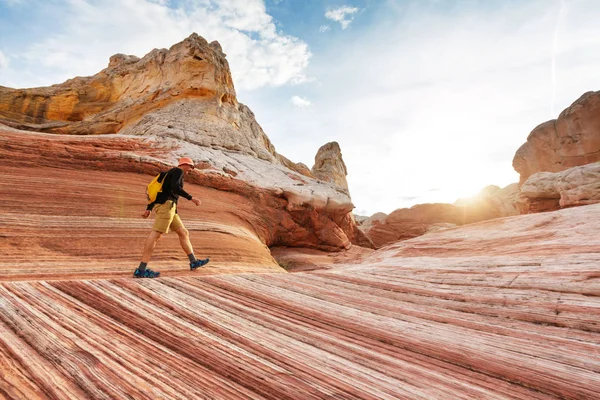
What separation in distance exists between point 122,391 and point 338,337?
1.89m

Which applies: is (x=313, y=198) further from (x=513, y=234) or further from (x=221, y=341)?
(x=221, y=341)

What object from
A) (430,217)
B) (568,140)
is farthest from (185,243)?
(568,140)

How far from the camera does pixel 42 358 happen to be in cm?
220

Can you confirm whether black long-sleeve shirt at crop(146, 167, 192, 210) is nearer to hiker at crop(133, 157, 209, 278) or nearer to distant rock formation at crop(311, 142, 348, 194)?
hiker at crop(133, 157, 209, 278)

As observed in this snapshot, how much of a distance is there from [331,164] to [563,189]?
24.1 metres

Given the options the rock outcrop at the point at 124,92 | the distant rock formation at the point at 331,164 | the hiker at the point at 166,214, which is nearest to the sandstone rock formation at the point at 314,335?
the hiker at the point at 166,214

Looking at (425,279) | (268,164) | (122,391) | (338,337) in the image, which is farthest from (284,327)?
(268,164)

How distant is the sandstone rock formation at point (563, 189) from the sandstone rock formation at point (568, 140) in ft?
56.5

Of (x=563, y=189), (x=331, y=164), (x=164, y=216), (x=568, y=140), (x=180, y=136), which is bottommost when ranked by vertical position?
(x=164, y=216)

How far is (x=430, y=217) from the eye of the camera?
31.1 metres

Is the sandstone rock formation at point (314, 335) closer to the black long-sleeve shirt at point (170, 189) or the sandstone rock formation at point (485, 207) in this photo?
the black long-sleeve shirt at point (170, 189)

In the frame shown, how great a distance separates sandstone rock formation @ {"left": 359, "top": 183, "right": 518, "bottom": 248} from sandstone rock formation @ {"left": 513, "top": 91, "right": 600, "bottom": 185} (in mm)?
8931

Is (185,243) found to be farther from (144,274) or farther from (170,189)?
(170,189)

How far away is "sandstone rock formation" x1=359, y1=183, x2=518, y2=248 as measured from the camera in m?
30.0
